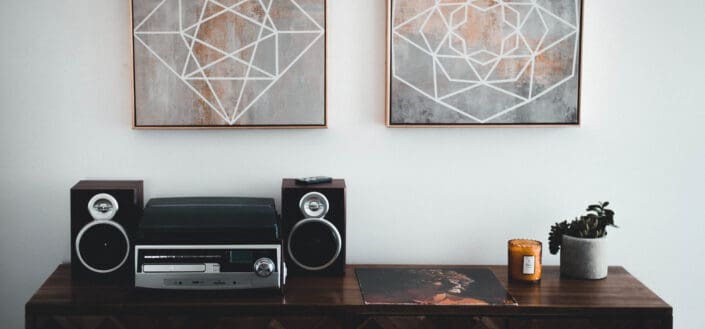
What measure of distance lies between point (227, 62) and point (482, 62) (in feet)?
2.57

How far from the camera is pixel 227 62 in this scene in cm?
211

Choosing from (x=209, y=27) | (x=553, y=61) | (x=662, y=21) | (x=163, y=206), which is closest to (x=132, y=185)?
(x=163, y=206)

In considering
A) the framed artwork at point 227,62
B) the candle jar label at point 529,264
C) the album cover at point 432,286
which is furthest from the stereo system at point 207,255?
the candle jar label at point 529,264

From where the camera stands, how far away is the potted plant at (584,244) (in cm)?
201

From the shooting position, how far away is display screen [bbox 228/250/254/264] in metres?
1.85

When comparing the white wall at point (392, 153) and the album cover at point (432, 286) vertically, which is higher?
the white wall at point (392, 153)

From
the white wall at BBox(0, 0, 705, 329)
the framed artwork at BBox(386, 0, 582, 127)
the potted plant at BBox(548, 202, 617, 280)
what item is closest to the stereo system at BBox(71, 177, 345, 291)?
the white wall at BBox(0, 0, 705, 329)

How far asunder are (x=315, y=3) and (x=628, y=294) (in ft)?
4.04

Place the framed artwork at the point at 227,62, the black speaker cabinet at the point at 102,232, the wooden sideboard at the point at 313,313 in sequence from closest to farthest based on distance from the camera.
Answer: the wooden sideboard at the point at 313,313
the black speaker cabinet at the point at 102,232
the framed artwork at the point at 227,62

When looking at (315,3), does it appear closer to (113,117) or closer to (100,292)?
(113,117)

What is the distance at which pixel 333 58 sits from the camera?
7.08ft

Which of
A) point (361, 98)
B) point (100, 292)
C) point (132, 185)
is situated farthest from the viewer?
point (361, 98)

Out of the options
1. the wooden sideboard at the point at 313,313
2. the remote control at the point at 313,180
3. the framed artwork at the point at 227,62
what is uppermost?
the framed artwork at the point at 227,62

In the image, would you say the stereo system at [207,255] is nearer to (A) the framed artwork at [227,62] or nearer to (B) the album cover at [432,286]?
(B) the album cover at [432,286]
